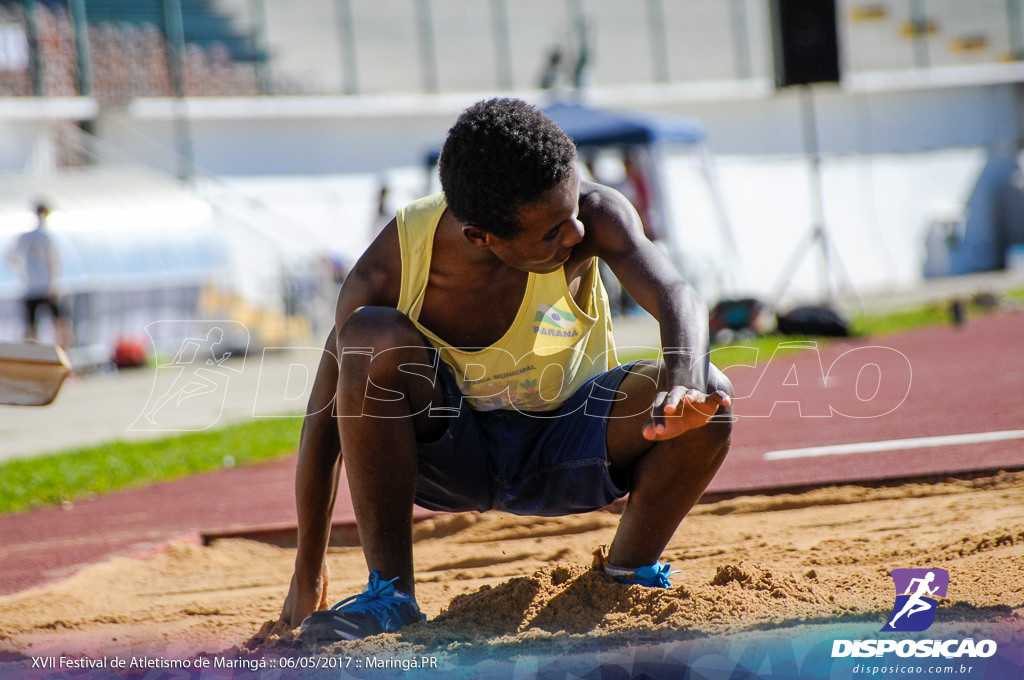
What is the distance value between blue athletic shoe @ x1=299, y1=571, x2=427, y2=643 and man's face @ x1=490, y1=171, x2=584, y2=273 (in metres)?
0.82

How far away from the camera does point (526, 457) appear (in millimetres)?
2713

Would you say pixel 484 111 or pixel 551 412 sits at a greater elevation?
pixel 484 111

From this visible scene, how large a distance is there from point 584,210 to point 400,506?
2.81ft

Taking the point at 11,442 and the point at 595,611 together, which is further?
the point at 11,442

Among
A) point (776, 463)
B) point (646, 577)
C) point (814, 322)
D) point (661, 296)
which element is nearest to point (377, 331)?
point (661, 296)

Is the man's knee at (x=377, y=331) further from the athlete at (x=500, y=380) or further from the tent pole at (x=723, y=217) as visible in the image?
the tent pole at (x=723, y=217)

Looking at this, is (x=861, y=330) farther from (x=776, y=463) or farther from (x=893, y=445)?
(x=776, y=463)

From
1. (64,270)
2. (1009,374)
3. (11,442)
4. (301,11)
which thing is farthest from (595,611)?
(301,11)

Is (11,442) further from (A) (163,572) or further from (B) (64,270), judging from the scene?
(B) (64,270)

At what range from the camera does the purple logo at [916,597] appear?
2174mm

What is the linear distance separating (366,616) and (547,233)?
0.97 m

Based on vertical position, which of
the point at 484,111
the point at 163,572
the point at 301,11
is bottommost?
the point at 163,572

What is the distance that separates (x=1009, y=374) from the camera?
6.81 metres

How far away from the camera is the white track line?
4695 millimetres
